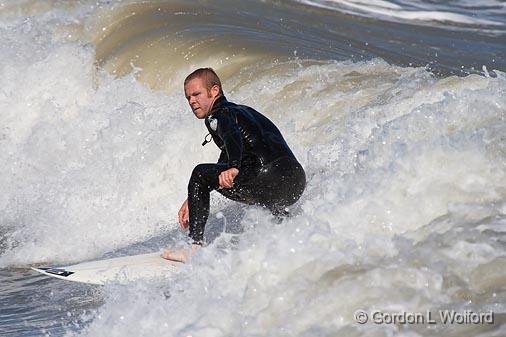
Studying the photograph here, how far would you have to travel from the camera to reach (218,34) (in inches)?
489

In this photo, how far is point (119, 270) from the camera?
659cm

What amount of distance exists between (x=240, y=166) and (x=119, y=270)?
1.15 metres

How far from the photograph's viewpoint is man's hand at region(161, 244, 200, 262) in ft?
20.2

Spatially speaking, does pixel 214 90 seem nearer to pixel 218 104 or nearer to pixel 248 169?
pixel 218 104

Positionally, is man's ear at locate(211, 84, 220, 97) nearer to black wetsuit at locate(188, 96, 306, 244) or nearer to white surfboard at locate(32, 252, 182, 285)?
black wetsuit at locate(188, 96, 306, 244)

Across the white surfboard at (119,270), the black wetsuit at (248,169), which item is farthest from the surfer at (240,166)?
the white surfboard at (119,270)

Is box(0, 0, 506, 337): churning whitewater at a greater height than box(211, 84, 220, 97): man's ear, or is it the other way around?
box(211, 84, 220, 97): man's ear

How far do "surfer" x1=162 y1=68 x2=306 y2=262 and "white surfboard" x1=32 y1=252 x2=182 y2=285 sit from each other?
12cm

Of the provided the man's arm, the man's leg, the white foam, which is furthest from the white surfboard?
the white foam

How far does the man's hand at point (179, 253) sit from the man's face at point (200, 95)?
858mm

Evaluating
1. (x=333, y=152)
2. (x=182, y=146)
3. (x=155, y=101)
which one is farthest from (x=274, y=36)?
(x=333, y=152)

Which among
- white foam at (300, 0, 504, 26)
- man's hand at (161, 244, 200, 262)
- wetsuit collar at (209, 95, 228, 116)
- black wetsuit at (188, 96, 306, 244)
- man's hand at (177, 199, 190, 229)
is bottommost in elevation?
white foam at (300, 0, 504, 26)

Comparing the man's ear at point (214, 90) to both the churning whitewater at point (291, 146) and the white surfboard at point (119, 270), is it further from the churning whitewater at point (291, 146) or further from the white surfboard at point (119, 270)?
the white surfboard at point (119, 270)

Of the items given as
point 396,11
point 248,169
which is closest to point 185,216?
point 248,169
